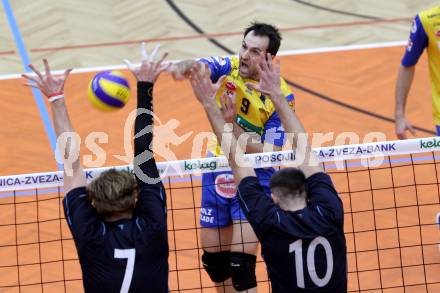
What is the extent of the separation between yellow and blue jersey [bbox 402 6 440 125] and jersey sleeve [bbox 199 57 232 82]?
165cm

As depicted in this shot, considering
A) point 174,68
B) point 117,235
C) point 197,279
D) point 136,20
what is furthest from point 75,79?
point 117,235

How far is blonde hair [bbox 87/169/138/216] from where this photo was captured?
4.68 metres

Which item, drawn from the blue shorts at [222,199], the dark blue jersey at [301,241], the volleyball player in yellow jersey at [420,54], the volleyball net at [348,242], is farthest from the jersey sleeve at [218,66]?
the dark blue jersey at [301,241]

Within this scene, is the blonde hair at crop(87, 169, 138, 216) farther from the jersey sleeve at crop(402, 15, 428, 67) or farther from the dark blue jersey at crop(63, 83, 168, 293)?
the jersey sleeve at crop(402, 15, 428, 67)

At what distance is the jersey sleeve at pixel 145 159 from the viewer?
16.1 feet

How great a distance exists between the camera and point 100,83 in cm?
625

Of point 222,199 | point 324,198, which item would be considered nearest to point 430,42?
point 222,199

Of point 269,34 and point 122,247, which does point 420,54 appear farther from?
point 122,247

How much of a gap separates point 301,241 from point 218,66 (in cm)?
251

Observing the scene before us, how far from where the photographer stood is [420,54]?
747cm

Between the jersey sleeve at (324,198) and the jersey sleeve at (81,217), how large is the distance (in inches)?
49.1

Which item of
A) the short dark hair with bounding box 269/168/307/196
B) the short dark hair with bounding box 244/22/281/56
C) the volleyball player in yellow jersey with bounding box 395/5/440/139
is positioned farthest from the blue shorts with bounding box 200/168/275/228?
the short dark hair with bounding box 269/168/307/196

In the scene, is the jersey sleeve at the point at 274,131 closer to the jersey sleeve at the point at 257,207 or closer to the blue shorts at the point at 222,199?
Answer: the blue shorts at the point at 222,199

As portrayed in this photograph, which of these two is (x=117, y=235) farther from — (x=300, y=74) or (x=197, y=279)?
(x=300, y=74)
